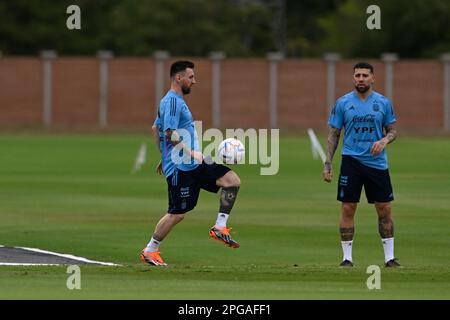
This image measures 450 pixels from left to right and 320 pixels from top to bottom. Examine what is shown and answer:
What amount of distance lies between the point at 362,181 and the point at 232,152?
60.0 inches

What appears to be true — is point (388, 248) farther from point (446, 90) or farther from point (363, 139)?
point (446, 90)

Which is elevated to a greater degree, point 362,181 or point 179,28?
point 179,28

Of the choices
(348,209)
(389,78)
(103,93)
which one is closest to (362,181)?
(348,209)

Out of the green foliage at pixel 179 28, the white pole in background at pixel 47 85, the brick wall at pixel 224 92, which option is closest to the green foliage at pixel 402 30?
the green foliage at pixel 179 28

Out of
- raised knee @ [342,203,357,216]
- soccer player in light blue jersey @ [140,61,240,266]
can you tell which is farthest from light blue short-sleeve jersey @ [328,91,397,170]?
soccer player in light blue jersey @ [140,61,240,266]

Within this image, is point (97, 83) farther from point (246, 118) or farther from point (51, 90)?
point (246, 118)

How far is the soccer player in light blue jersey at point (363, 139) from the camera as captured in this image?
15633 millimetres

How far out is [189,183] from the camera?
16188 millimetres

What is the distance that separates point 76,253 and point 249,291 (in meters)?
6.03

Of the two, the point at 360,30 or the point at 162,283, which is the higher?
the point at 360,30

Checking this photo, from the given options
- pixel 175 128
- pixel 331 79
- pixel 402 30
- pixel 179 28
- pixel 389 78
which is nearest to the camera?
pixel 175 128

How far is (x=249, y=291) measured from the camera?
43.5 ft

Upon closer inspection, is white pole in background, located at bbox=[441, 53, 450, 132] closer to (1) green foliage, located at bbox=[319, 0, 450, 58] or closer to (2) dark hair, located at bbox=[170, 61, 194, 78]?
(1) green foliage, located at bbox=[319, 0, 450, 58]
